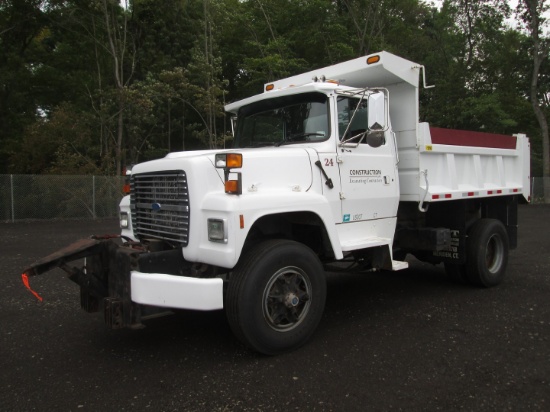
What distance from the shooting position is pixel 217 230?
12.5ft

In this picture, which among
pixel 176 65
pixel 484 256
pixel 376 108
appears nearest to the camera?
pixel 376 108

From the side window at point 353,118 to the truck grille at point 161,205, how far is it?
181cm

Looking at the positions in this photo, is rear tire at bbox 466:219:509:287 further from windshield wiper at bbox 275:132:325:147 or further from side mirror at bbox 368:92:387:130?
windshield wiper at bbox 275:132:325:147

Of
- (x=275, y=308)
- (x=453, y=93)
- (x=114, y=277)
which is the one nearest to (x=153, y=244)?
(x=114, y=277)

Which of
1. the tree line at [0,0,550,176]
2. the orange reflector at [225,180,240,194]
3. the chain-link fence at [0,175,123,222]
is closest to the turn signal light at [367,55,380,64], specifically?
the orange reflector at [225,180,240,194]

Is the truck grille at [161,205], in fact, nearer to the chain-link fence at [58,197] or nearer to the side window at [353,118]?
the side window at [353,118]

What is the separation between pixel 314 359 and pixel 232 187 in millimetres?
1664

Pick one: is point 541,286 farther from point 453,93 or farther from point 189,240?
point 453,93

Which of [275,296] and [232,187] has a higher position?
[232,187]

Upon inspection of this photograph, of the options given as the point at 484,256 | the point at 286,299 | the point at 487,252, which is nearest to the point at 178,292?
the point at 286,299

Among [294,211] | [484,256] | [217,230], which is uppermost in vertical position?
[294,211]

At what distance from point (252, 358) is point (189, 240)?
1185mm

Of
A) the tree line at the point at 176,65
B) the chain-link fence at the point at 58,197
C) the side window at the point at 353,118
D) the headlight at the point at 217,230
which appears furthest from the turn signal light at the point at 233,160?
the chain-link fence at the point at 58,197

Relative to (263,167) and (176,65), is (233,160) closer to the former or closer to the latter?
(263,167)
